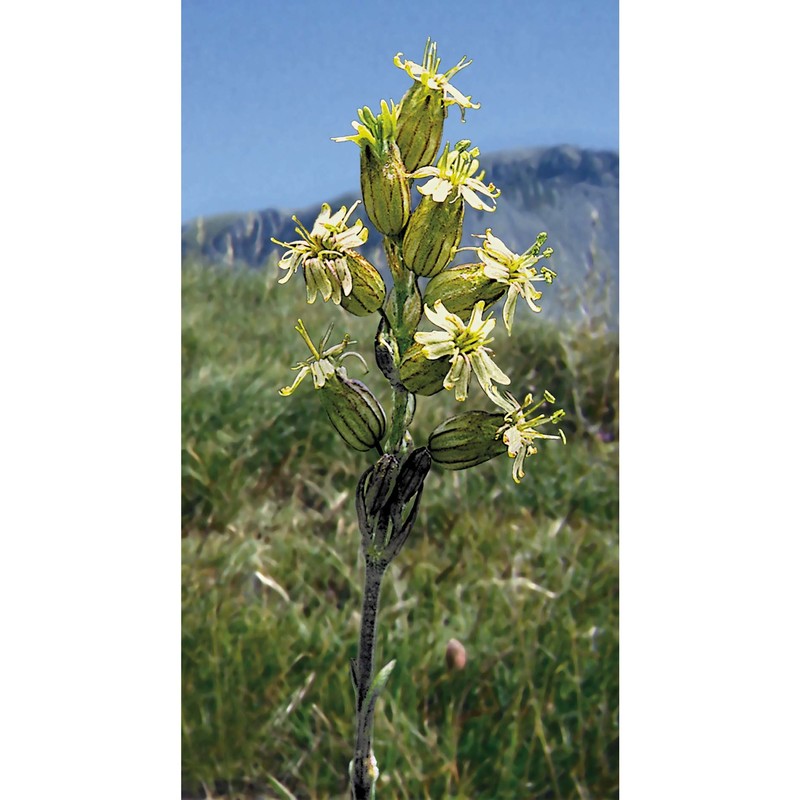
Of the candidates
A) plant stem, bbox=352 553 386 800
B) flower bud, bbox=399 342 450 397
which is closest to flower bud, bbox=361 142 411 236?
flower bud, bbox=399 342 450 397

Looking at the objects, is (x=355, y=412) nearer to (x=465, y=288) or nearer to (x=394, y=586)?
(x=465, y=288)


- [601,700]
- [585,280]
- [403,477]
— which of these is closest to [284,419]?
[585,280]

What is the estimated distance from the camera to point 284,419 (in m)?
1.46

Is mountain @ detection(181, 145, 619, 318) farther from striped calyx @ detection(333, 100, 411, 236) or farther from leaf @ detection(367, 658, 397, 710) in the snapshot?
leaf @ detection(367, 658, 397, 710)

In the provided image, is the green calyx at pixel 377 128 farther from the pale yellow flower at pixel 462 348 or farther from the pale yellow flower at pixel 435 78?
the pale yellow flower at pixel 462 348

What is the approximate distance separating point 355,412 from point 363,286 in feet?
0.32

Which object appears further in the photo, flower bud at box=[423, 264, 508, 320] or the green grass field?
the green grass field

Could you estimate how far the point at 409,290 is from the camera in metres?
0.76

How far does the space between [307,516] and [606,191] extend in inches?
23.5

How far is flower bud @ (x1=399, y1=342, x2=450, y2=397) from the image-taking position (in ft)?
2.39

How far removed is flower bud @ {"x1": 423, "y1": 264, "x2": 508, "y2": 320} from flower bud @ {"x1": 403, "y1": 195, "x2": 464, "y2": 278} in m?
0.01

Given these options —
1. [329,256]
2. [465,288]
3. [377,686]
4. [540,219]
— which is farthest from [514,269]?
[540,219]
